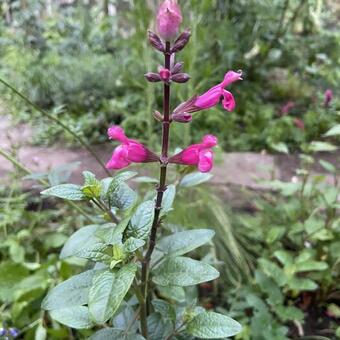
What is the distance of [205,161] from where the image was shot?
0.60 m

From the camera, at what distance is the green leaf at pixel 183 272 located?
606mm

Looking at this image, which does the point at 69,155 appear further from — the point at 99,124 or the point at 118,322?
the point at 118,322

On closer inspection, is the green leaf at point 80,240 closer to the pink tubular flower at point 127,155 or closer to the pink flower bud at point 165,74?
the pink tubular flower at point 127,155

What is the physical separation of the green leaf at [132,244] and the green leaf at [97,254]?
1.5 inches

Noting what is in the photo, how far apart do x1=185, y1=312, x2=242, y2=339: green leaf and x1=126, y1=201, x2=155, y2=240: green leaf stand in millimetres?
197

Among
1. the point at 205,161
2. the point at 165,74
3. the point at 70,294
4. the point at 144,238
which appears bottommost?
the point at 70,294

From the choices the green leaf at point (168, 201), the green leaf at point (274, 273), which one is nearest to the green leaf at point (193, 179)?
the green leaf at point (168, 201)

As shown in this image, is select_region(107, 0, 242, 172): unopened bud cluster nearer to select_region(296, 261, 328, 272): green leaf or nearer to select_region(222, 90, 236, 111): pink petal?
select_region(222, 90, 236, 111): pink petal

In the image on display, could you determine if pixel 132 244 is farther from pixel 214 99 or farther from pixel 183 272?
pixel 214 99

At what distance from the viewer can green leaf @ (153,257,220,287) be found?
0.61 meters

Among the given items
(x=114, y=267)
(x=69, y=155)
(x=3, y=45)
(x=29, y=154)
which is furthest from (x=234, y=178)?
(x=3, y=45)

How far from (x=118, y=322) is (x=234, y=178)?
1.29 m

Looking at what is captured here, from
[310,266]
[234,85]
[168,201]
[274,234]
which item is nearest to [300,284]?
[310,266]

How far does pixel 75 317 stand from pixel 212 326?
24cm
